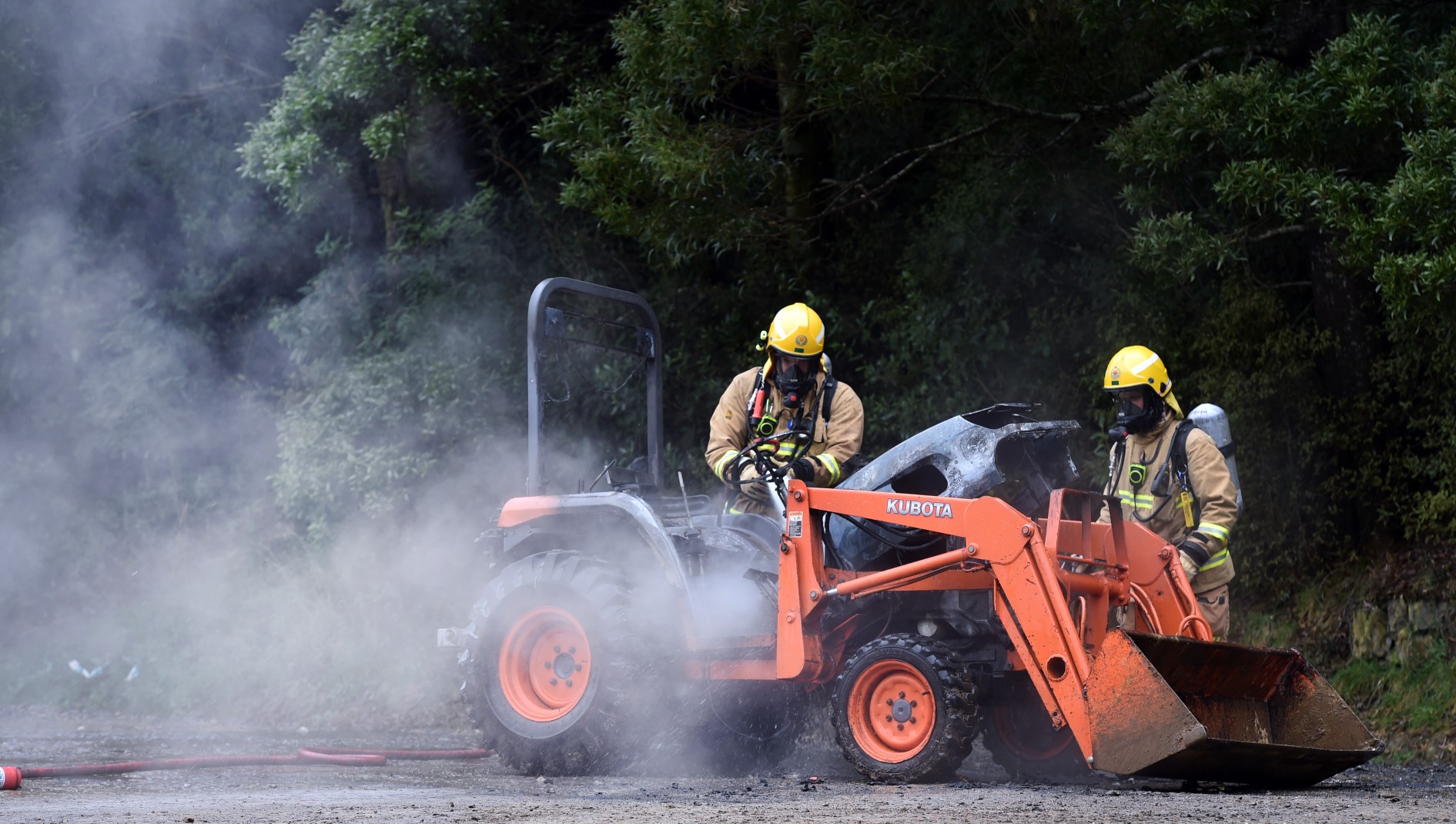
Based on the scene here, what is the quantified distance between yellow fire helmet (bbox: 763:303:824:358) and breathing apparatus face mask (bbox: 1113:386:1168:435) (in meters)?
1.65

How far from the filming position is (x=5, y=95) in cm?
1451

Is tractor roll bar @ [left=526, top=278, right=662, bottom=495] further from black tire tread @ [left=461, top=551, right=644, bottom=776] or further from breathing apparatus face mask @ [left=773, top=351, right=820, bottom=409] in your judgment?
breathing apparatus face mask @ [left=773, top=351, right=820, bottom=409]

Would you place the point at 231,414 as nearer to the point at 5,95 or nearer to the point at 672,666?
the point at 5,95

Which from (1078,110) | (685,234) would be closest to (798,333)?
(685,234)

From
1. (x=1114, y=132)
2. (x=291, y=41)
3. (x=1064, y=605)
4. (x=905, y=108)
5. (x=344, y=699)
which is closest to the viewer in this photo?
(x=1064, y=605)

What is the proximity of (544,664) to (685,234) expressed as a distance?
13.9 feet

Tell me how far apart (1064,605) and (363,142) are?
9.37 metres

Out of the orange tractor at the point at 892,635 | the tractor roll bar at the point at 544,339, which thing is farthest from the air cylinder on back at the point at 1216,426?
the tractor roll bar at the point at 544,339

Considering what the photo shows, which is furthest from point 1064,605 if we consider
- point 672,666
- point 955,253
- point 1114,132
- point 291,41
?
point 291,41


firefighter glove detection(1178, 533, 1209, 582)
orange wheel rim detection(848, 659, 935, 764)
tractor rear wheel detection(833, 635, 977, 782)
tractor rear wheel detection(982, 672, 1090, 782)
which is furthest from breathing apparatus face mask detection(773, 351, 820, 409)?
firefighter glove detection(1178, 533, 1209, 582)

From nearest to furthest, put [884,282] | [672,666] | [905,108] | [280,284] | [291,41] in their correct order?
[672,666], [905,108], [884,282], [291,41], [280,284]

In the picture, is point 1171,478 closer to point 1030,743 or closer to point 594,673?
point 1030,743

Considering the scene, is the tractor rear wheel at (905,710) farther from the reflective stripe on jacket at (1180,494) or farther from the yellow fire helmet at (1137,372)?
the yellow fire helmet at (1137,372)

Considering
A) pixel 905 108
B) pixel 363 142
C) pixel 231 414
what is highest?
pixel 363 142
